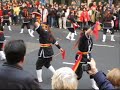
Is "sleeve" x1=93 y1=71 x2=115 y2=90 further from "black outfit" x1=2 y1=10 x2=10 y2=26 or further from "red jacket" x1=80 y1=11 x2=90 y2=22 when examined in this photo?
"red jacket" x1=80 y1=11 x2=90 y2=22

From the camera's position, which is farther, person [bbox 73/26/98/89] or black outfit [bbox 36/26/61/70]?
black outfit [bbox 36/26/61/70]

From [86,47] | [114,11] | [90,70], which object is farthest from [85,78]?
[114,11]

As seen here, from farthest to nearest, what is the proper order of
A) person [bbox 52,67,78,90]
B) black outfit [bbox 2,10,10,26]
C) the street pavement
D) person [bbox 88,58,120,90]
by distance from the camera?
1. black outfit [bbox 2,10,10,26]
2. the street pavement
3. person [bbox 88,58,120,90]
4. person [bbox 52,67,78,90]

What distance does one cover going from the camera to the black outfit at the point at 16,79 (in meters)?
3.46

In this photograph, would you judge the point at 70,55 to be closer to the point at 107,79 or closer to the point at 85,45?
the point at 85,45

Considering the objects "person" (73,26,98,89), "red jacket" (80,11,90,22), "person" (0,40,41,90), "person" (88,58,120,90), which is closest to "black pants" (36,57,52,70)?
"person" (73,26,98,89)

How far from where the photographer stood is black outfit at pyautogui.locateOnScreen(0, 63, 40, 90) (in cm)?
346

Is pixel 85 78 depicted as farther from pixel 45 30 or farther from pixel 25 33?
pixel 25 33

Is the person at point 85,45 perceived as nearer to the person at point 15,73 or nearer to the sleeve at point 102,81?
the sleeve at point 102,81

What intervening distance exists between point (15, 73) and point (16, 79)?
0.22 ft

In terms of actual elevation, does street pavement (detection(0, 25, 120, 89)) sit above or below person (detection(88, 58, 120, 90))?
below

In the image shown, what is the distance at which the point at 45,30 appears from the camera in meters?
8.88

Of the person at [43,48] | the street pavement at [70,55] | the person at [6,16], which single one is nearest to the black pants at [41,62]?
the person at [43,48]

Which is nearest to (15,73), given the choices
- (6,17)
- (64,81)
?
(64,81)
